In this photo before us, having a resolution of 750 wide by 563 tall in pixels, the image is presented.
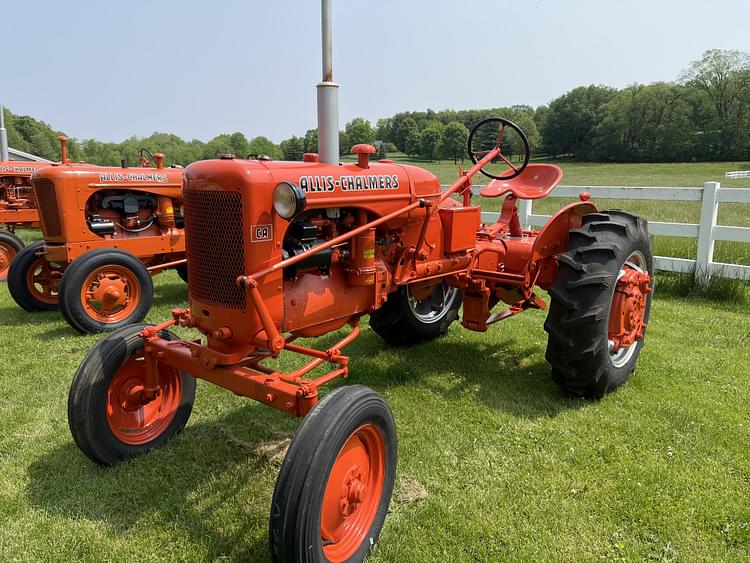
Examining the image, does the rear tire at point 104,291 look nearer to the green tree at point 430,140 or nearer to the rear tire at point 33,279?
the rear tire at point 33,279

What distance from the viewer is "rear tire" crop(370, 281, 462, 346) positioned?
455cm

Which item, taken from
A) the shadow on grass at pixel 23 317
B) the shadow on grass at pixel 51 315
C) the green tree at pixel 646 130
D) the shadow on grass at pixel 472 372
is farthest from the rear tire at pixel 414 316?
the green tree at pixel 646 130

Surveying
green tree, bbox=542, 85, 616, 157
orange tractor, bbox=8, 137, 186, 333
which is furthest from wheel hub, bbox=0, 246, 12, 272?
green tree, bbox=542, 85, 616, 157

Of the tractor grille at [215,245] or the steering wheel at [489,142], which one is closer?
the tractor grille at [215,245]

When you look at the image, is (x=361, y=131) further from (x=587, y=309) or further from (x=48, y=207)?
(x=48, y=207)

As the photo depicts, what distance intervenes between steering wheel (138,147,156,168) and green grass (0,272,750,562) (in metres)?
3.63

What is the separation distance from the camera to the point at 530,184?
15.4ft

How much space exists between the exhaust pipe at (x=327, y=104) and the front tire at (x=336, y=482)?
1.29m

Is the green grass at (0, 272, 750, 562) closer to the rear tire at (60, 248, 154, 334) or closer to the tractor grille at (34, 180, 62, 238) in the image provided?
the rear tire at (60, 248, 154, 334)

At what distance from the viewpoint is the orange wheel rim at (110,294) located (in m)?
5.41

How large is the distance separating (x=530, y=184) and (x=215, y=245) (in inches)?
122

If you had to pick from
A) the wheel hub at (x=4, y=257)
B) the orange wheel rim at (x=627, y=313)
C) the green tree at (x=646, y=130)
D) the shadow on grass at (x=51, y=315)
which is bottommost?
the shadow on grass at (x=51, y=315)

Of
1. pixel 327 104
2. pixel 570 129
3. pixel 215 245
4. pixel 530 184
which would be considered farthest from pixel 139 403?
pixel 570 129

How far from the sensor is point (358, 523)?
235 cm
